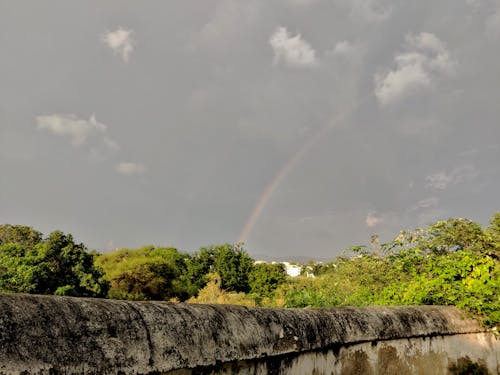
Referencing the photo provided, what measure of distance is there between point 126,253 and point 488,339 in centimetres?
6003

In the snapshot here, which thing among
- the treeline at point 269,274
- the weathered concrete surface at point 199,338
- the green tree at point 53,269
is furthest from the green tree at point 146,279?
the weathered concrete surface at point 199,338

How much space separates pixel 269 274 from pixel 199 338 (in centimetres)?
5355

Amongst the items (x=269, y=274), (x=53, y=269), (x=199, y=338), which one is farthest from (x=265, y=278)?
(x=199, y=338)

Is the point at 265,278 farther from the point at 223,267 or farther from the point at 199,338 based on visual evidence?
the point at 199,338

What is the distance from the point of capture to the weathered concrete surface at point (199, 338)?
1764 mm

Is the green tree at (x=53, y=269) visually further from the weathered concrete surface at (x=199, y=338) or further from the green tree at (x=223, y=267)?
the weathered concrete surface at (x=199, y=338)

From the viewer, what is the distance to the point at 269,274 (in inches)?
2154

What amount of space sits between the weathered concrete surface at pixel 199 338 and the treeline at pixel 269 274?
1909 mm

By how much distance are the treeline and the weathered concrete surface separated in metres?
1.91

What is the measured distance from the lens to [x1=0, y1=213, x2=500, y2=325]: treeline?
6.05 meters

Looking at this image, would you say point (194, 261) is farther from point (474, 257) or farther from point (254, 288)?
point (474, 257)

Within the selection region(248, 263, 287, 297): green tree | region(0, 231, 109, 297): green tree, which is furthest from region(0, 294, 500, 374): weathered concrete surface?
region(248, 263, 287, 297): green tree

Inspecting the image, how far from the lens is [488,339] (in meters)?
5.35

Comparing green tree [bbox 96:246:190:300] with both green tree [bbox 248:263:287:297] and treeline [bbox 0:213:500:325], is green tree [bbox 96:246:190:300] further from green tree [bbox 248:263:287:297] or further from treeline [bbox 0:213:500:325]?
green tree [bbox 248:263:287:297]
